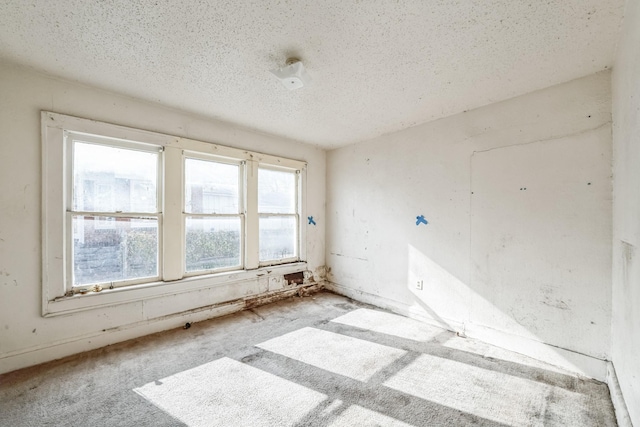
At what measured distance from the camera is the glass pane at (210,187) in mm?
3100

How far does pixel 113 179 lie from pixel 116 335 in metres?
1.51

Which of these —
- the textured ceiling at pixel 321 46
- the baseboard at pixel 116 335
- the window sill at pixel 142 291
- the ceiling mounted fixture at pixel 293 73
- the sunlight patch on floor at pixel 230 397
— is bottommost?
the sunlight patch on floor at pixel 230 397

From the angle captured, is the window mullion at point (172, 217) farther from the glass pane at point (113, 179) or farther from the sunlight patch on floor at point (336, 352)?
the sunlight patch on floor at point (336, 352)

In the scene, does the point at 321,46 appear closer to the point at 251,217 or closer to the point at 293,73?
the point at 293,73

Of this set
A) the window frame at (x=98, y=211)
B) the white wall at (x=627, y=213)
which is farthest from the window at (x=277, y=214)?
the white wall at (x=627, y=213)

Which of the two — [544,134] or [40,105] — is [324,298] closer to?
[544,134]

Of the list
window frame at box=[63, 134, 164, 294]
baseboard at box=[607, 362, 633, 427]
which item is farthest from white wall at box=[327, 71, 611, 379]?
window frame at box=[63, 134, 164, 294]

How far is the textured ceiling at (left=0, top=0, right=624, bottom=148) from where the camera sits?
1.49 metres

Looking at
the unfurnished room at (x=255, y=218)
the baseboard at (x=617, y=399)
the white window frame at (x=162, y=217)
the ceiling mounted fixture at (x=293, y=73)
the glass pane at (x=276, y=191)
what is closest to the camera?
the baseboard at (x=617, y=399)

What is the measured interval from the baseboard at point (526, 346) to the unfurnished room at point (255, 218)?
17mm

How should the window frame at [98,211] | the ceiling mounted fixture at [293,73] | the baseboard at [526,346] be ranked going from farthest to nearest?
the window frame at [98,211], the baseboard at [526,346], the ceiling mounted fixture at [293,73]

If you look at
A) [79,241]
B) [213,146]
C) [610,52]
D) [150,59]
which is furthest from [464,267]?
[79,241]

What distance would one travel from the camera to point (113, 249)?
8.41 ft

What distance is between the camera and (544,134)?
7.57 ft
